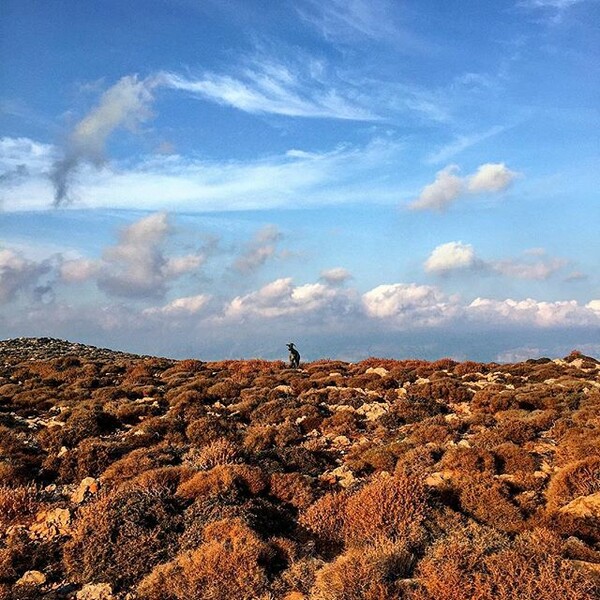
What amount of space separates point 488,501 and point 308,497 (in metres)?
3.65

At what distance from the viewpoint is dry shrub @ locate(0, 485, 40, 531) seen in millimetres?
10227

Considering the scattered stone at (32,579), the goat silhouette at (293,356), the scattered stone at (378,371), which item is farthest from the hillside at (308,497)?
the goat silhouette at (293,356)

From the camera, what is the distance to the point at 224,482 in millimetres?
11016

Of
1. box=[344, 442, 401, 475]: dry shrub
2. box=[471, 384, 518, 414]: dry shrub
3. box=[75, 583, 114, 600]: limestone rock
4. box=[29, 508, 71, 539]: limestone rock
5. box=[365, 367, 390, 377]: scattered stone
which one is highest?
box=[365, 367, 390, 377]: scattered stone

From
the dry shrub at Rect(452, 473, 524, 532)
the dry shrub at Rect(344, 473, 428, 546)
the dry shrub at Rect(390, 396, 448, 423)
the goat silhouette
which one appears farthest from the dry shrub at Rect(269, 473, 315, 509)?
the goat silhouette

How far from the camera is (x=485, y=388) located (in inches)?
880

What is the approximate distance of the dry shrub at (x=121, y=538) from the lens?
8.31m

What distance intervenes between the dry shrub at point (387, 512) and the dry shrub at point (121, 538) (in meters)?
3.23

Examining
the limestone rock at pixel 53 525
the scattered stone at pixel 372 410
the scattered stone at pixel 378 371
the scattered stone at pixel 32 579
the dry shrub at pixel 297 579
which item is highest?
the scattered stone at pixel 378 371

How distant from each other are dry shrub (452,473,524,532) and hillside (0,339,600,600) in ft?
0.12

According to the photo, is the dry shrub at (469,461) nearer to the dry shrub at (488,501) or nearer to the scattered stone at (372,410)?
the dry shrub at (488,501)

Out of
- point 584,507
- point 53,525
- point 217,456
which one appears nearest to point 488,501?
point 584,507

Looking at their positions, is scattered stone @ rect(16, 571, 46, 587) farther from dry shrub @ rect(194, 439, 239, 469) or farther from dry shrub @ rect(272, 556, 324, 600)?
dry shrub @ rect(194, 439, 239, 469)

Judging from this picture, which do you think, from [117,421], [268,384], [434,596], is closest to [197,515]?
[434,596]
